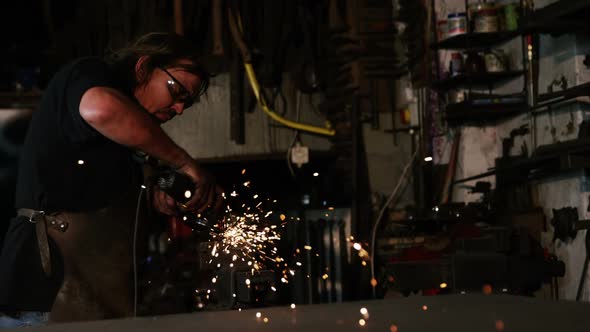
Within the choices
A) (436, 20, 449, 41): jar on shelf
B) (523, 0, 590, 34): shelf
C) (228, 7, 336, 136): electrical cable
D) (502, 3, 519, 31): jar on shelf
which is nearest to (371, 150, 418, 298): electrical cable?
(228, 7, 336, 136): electrical cable

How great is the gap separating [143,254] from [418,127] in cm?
490

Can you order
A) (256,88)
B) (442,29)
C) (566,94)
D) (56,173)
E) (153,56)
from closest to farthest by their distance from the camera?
(56,173), (153,56), (566,94), (442,29), (256,88)

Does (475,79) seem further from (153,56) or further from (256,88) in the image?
(153,56)

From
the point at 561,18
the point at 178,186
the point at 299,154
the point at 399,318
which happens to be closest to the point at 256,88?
the point at 299,154

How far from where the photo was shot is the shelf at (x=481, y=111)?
6.21 m

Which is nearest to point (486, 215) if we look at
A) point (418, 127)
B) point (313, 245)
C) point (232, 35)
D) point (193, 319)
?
point (418, 127)

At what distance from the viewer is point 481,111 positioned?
20.8 ft

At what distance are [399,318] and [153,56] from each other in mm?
1977

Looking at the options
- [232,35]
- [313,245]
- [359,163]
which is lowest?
[313,245]

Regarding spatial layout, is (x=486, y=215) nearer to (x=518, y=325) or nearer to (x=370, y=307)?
(x=370, y=307)

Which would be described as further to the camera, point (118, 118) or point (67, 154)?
point (67, 154)

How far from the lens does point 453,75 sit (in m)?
6.61

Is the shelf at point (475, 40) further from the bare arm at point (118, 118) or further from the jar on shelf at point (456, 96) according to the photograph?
the bare arm at point (118, 118)

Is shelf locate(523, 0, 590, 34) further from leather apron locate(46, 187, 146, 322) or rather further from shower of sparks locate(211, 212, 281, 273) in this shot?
leather apron locate(46, 187, 146, 322)
